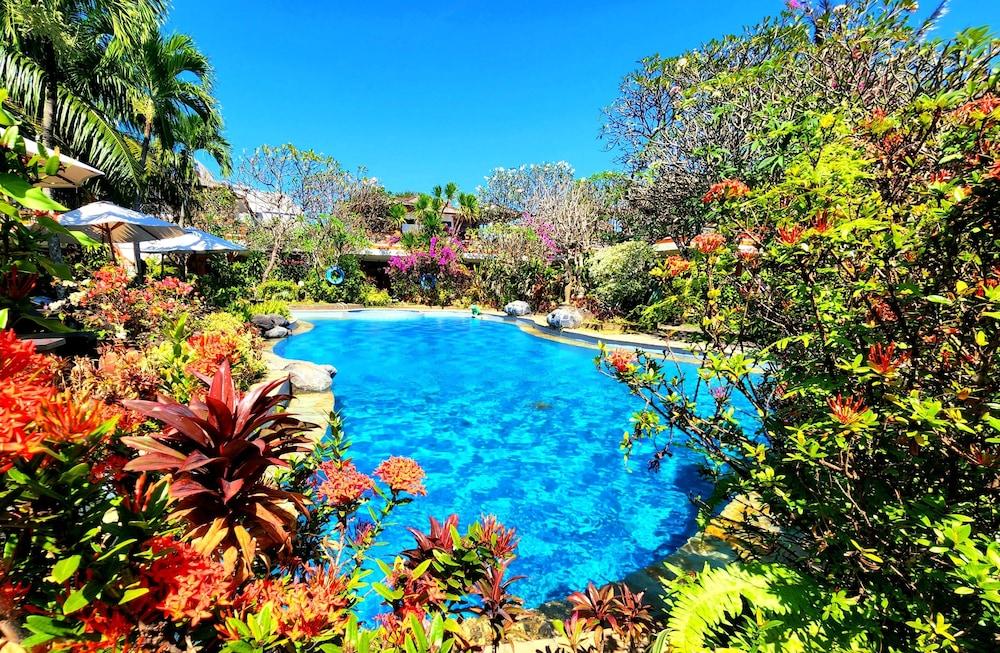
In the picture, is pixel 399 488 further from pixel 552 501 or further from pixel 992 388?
pixel 552 501

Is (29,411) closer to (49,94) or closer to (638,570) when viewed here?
(638,570)

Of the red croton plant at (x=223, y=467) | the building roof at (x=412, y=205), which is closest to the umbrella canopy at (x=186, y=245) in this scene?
the red croton plant at (x=223, y=467)

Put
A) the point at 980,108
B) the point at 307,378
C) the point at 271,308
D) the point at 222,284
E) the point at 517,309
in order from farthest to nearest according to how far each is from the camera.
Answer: the point at 517,309, the point at 271,308, the point at 222,284, the point at 307,378, the point at 980,108

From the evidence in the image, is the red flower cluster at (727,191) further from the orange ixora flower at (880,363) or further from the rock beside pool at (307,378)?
the rock beside pool at (307,378)

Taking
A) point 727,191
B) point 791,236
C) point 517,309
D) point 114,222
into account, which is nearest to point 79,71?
point 114,222

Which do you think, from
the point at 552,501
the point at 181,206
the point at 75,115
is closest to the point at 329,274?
the point at 181,206

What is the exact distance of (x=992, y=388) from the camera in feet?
5.72

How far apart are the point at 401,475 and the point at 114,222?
11678 mm

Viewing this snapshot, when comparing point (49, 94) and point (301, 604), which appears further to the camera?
point (49, 94)

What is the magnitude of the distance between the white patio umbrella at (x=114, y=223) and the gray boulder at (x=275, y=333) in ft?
15.2

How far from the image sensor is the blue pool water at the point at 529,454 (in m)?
5.33

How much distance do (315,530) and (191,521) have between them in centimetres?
74

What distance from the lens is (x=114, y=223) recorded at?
1014 centimetres

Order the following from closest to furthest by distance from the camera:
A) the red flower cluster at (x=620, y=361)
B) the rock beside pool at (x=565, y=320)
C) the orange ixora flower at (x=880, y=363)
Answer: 1. the orange ixora flower at (x=880, y=363)
2. the red flower cluster at (x=620, y=361)
3. the rock beside pool at (x=565, y=320)
